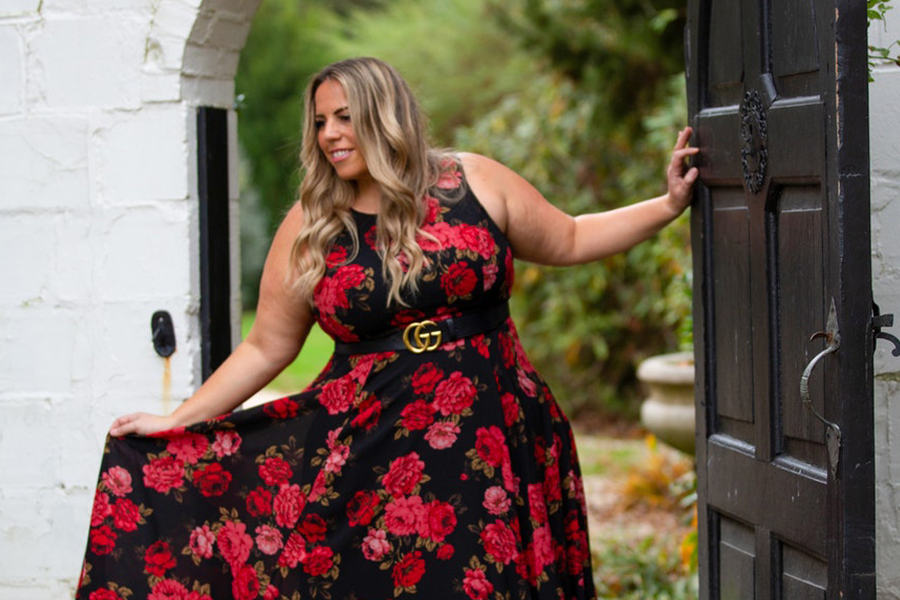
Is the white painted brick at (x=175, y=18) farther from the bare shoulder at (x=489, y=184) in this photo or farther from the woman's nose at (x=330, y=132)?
the bare shoulder at (x=489, y=184)

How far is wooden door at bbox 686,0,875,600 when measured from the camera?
7.12 ft

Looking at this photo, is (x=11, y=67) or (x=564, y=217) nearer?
(x=564, y=217)

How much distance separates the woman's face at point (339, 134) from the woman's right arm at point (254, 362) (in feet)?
0.64

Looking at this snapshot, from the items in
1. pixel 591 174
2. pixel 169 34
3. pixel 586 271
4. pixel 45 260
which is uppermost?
pixel 591 174

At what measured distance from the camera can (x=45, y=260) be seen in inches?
136

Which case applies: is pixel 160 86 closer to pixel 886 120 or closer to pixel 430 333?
pixel 430 333

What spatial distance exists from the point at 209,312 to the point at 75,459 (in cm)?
56

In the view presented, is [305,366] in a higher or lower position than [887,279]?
lower

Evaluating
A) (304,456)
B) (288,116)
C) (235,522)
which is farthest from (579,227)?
(288,116)

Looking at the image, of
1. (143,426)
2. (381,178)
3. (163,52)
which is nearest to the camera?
(381,178)

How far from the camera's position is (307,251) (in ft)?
10.2

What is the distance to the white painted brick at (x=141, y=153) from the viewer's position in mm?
3359

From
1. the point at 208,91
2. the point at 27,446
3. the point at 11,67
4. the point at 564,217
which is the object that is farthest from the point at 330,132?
the point at 27,446

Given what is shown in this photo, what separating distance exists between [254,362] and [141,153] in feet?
2.14
